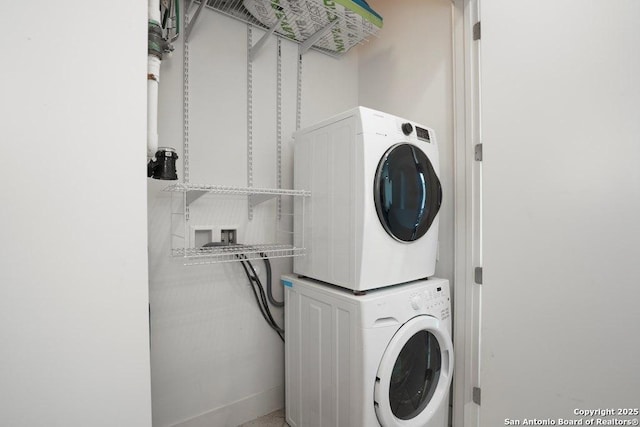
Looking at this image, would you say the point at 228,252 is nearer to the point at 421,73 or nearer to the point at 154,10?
the point at 154,10

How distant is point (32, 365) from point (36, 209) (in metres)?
0.35

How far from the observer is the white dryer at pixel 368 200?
1.31 m

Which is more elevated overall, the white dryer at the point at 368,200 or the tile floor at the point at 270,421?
the white dryer at the point at 368,200

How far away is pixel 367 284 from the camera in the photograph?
132cm

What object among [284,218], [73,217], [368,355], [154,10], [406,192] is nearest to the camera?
[73,217]

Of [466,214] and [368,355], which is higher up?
[466,214]

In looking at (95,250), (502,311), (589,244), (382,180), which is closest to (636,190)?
(589,244)

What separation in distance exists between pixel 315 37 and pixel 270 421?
8.03 feet

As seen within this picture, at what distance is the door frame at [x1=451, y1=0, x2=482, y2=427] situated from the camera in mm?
1564

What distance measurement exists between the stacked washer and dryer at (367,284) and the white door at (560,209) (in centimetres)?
30

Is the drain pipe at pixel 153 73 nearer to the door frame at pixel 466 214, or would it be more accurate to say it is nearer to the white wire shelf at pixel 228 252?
the white wire shelf at pixel 228 252

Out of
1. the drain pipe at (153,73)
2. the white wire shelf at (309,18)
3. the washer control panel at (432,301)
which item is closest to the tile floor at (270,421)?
the washer control panel at (432,301)

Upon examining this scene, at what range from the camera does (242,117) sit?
177 cm

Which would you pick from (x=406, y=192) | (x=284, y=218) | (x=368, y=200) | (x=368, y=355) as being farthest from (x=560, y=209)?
(x=284, y=218)
